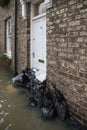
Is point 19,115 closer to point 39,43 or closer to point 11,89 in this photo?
point 11,89

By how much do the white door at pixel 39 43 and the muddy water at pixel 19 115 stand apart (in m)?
1.11

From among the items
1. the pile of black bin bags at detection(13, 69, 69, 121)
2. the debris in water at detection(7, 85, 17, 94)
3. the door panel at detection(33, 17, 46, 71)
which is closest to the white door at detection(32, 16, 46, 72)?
the door panel at detection(33, 17, 46, 71)

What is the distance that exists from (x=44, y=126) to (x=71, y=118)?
60 centimetres

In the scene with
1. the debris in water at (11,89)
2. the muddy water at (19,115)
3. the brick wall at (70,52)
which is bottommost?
the muddy water at (19,115)

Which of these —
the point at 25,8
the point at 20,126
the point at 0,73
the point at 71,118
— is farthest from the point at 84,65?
the point at 0,73

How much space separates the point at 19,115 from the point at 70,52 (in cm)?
170

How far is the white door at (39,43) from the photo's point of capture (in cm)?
765

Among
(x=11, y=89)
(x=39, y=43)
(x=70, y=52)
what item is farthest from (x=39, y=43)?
(x=70, y=52)

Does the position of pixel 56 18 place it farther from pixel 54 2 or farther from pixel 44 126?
pixel 44 126

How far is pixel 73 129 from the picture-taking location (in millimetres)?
4531

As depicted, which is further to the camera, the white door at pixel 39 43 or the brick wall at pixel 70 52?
the white door at pixel 39 43

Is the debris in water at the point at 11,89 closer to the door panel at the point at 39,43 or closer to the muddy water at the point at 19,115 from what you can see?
the muddy water at the point at 19,115

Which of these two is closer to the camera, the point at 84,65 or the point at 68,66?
the point at 84,65

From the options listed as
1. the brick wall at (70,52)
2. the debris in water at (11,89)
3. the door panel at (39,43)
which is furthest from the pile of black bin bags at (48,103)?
the door panel at (39,43)
